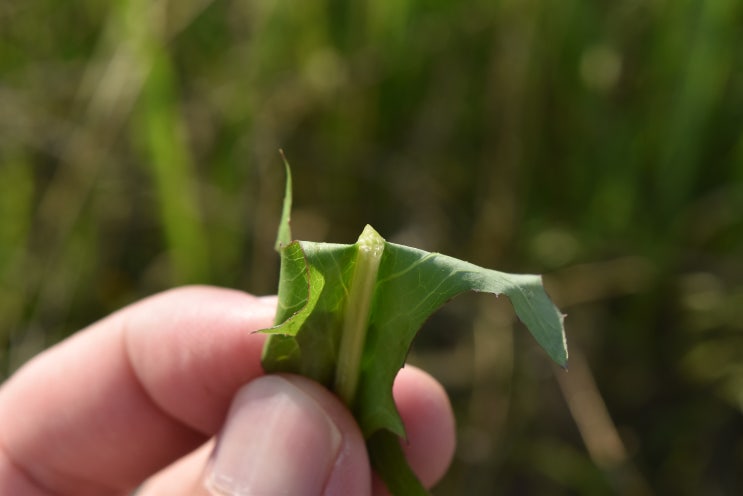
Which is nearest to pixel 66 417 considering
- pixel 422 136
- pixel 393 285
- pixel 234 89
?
pixel 393 285

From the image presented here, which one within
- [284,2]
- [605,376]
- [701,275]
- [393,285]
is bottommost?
[605,376]

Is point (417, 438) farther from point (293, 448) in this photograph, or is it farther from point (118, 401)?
point (118, 401)

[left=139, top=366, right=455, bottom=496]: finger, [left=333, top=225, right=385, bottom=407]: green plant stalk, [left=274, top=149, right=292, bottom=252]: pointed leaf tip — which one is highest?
[left=274, top=149, right=292, bottom=252]: pointed leaf tip

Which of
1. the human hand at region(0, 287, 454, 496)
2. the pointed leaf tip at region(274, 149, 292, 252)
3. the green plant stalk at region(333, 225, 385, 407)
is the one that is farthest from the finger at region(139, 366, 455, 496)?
the pointed leaf tip at region(274, 149, 292, 252)

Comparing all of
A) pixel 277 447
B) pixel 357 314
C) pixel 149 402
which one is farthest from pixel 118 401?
pixel 357 314

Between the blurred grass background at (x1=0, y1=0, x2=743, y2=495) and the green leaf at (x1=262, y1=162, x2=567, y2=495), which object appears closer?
the green leaf at (x1=262, y1=162, x2=567, y2=495)

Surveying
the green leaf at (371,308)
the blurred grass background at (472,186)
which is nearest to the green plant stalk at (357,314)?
the green leaf at (371,308)

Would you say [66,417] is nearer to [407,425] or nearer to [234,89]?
[407,425]

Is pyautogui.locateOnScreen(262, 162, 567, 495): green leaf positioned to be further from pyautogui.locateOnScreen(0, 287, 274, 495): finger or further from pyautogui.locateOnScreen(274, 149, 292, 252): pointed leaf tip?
pyautogui.locateOnScreen(0, 287, 274, 495): finger
